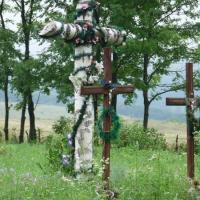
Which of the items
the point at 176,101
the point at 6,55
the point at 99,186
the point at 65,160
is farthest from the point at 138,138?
the point at 99,186

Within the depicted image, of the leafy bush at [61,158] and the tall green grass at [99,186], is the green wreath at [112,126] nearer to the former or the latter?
the tall green grass at [99,186]

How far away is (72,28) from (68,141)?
2.31 m

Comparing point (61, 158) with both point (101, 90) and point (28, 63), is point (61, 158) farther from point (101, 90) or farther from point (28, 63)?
point (28, 63)

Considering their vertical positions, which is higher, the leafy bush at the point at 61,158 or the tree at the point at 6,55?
the tree at the point at 6,55

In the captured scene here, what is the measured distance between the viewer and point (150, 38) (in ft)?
101

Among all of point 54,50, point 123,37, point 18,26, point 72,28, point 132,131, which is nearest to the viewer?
point 72,28

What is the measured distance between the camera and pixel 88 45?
12.1 meters

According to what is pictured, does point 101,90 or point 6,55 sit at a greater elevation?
point 6,55

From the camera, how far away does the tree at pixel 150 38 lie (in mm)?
30266

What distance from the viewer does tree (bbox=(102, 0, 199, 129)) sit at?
3027cm

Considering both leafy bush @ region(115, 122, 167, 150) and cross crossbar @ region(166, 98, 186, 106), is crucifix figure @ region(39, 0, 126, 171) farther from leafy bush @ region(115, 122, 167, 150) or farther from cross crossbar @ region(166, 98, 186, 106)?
leafy bush @ region(115, 122, 167, 150)

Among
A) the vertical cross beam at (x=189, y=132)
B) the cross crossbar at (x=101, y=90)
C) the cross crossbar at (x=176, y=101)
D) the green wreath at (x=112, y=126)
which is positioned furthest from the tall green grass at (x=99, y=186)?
the cross crossbar at (x=101, y=90)

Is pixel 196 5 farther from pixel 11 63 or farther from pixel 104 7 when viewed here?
pixel 11 63

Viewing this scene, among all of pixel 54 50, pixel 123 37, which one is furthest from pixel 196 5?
pixel 123 37
